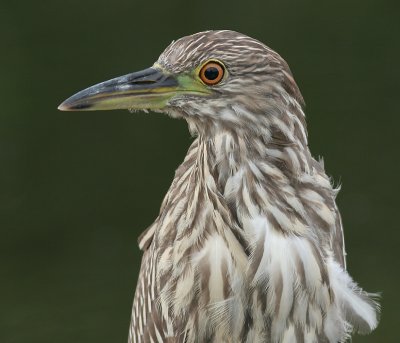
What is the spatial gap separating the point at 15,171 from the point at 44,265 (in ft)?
3.27

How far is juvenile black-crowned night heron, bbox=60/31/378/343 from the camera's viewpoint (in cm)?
372

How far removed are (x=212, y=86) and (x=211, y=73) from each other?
→ 0.14 ft

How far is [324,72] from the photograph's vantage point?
31.2 ft

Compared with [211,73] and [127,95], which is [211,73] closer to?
[211,73]

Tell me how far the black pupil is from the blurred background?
3691mm

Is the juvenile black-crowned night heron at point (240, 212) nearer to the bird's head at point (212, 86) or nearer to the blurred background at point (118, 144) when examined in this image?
the bird's head at point (212, 86)

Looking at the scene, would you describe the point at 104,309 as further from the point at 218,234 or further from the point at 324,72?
the point at 218,234

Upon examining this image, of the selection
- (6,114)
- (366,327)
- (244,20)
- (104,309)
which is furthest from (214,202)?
(244,20)

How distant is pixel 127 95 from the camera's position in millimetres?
3816

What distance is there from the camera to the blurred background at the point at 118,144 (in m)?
7.71

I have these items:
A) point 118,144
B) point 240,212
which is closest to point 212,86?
point 240,212

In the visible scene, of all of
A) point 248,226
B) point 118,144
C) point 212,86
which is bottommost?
point 118,144

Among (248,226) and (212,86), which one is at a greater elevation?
(212,86)

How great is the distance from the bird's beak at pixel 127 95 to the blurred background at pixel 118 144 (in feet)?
11.9
